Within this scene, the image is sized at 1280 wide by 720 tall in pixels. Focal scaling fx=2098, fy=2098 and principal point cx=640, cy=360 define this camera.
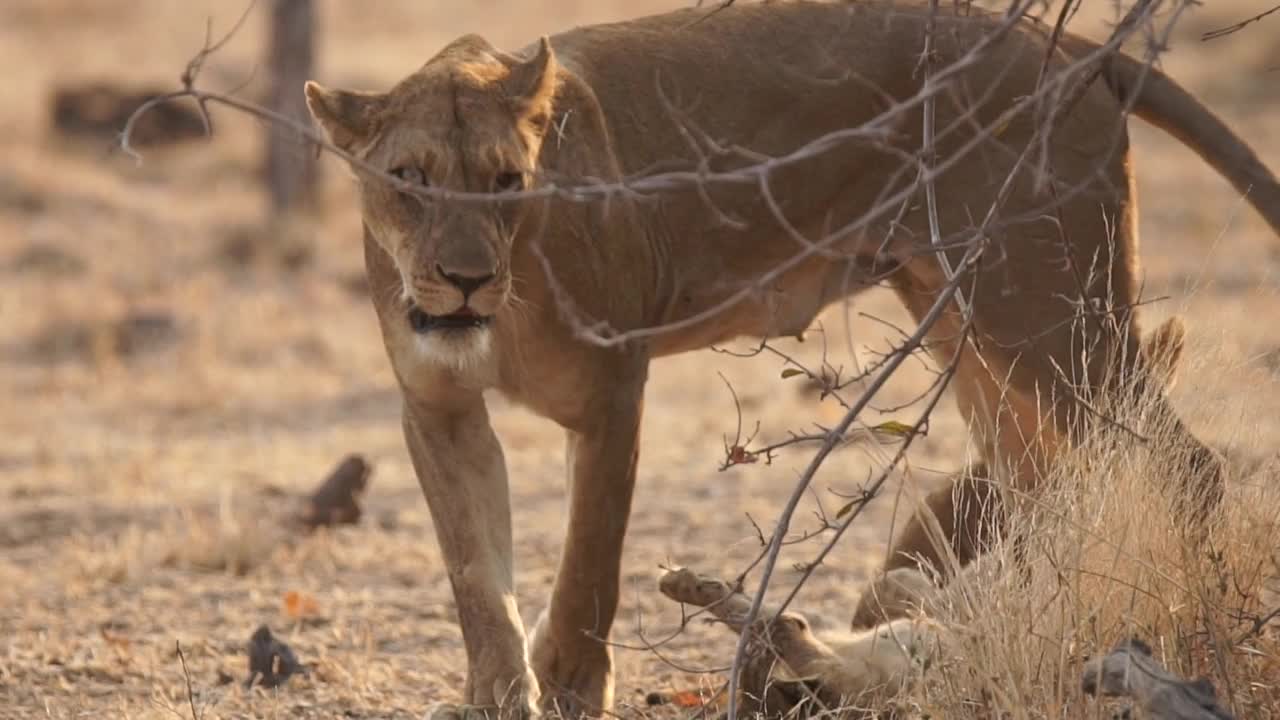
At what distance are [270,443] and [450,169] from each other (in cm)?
548

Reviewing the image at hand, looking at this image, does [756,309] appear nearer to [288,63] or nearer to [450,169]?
[450,169]

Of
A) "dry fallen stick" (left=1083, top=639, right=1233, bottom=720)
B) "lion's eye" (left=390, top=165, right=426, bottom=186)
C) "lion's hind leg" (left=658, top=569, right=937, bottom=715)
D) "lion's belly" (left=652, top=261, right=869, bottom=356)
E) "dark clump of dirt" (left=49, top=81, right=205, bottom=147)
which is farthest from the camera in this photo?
"dark clump of dirt" (left=49, top=81, right=205, bottom=147)

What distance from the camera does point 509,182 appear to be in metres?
4.26

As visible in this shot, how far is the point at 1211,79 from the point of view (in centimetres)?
2347

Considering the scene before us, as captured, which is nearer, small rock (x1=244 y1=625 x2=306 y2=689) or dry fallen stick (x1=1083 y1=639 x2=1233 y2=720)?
dry fallen stick (x1=1083 y1=639 x2=1233 y2=720)

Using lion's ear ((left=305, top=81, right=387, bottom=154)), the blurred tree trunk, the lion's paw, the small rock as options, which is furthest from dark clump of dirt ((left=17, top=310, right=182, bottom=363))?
lion's ear ((left=305, top=81, right=387, bottom=154))

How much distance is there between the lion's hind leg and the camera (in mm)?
4352

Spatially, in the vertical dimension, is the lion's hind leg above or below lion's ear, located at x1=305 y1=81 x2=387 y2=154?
below

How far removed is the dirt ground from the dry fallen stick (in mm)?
558

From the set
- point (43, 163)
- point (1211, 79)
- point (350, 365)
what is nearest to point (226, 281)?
point (350, 365)

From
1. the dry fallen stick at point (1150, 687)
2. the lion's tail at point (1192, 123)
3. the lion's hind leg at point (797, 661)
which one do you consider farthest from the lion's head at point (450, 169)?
the lion's tail at point (1192, 123)

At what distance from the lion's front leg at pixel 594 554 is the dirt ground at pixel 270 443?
0.15 m

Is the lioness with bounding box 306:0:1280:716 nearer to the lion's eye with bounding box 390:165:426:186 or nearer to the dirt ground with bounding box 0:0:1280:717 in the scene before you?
the lion's eye with bounding box 390:165:426:186

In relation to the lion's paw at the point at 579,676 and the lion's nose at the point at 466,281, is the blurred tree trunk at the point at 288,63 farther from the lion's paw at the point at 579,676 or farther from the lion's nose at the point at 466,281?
the lion's nose at the point at 466,281
